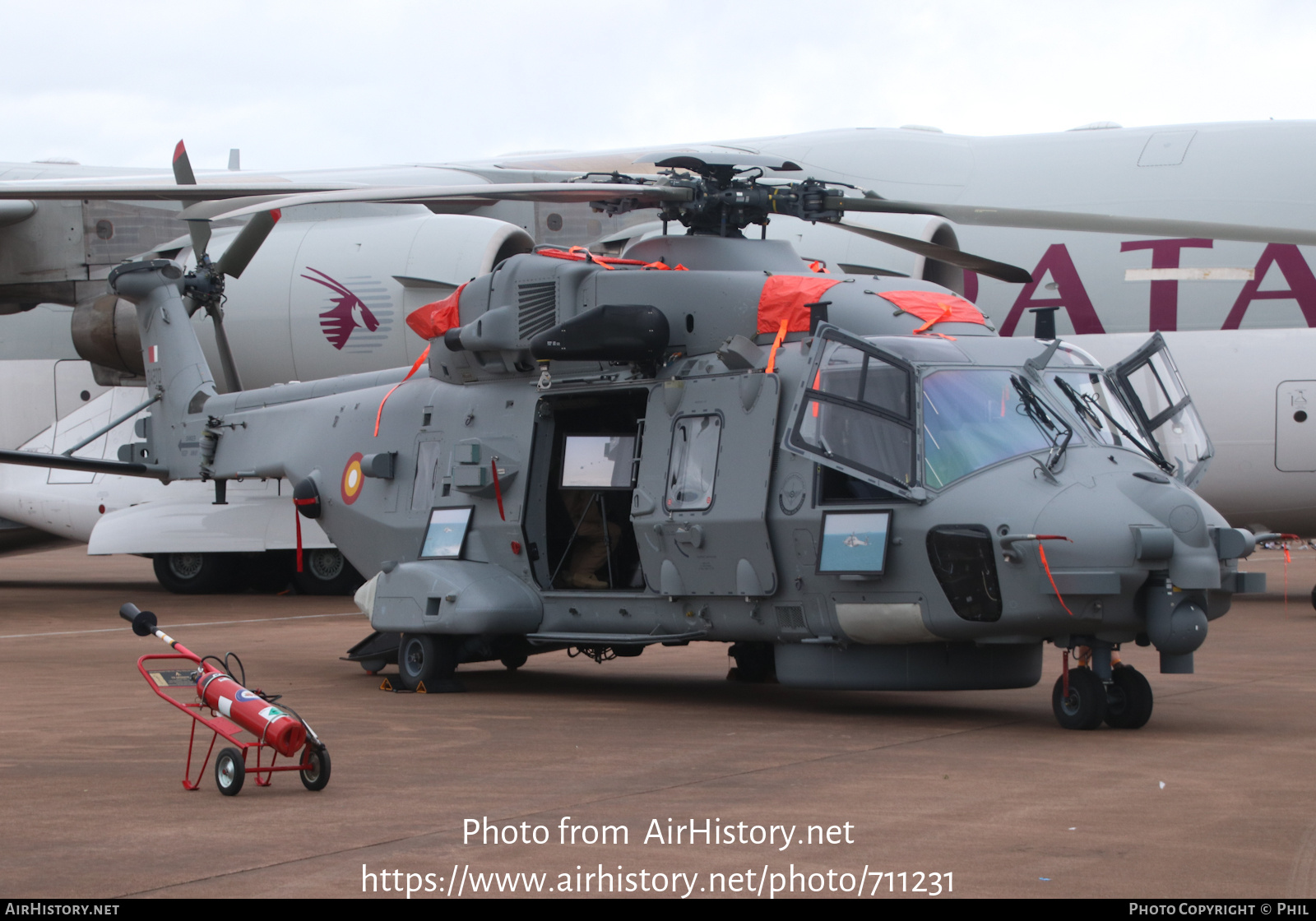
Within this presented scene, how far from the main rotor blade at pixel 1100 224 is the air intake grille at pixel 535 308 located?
6.28 feet

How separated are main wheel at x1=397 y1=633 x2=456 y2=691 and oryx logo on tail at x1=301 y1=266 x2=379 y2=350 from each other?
762cm

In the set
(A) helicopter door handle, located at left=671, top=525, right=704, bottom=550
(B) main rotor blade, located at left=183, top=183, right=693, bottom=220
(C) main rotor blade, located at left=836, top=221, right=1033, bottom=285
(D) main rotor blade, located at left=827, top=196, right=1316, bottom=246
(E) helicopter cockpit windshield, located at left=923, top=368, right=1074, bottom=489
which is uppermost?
(B) main rotor blade, located at left=183, top=183, right=693, bottom=220

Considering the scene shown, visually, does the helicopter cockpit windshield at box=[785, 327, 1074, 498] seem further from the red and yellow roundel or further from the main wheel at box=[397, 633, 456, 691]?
the red and yellow roundel

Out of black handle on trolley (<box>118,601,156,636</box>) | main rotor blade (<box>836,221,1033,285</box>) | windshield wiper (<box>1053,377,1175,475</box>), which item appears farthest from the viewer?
main rotor blade (<box>836,221,1033,285</box>)

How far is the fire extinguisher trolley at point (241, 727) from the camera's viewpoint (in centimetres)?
629

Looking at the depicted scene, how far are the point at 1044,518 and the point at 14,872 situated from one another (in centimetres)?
508

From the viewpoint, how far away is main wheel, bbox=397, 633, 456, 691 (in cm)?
1022

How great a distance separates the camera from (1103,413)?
8695mm

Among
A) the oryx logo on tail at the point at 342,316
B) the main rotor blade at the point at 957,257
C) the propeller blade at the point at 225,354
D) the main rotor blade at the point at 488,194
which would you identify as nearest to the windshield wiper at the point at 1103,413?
the main rotor blade at the point at 957,257

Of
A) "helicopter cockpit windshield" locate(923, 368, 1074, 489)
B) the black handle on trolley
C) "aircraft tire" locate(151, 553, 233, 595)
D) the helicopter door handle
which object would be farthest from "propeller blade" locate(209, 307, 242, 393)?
"helicopter cockpit windshield" locate(923, 368, 1074, 489)

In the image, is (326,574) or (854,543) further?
(326,574)

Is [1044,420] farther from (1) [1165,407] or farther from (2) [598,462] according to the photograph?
(2) [598,462]

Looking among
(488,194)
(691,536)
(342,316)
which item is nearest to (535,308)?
(488,194)

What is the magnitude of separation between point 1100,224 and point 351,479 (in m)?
5.75
